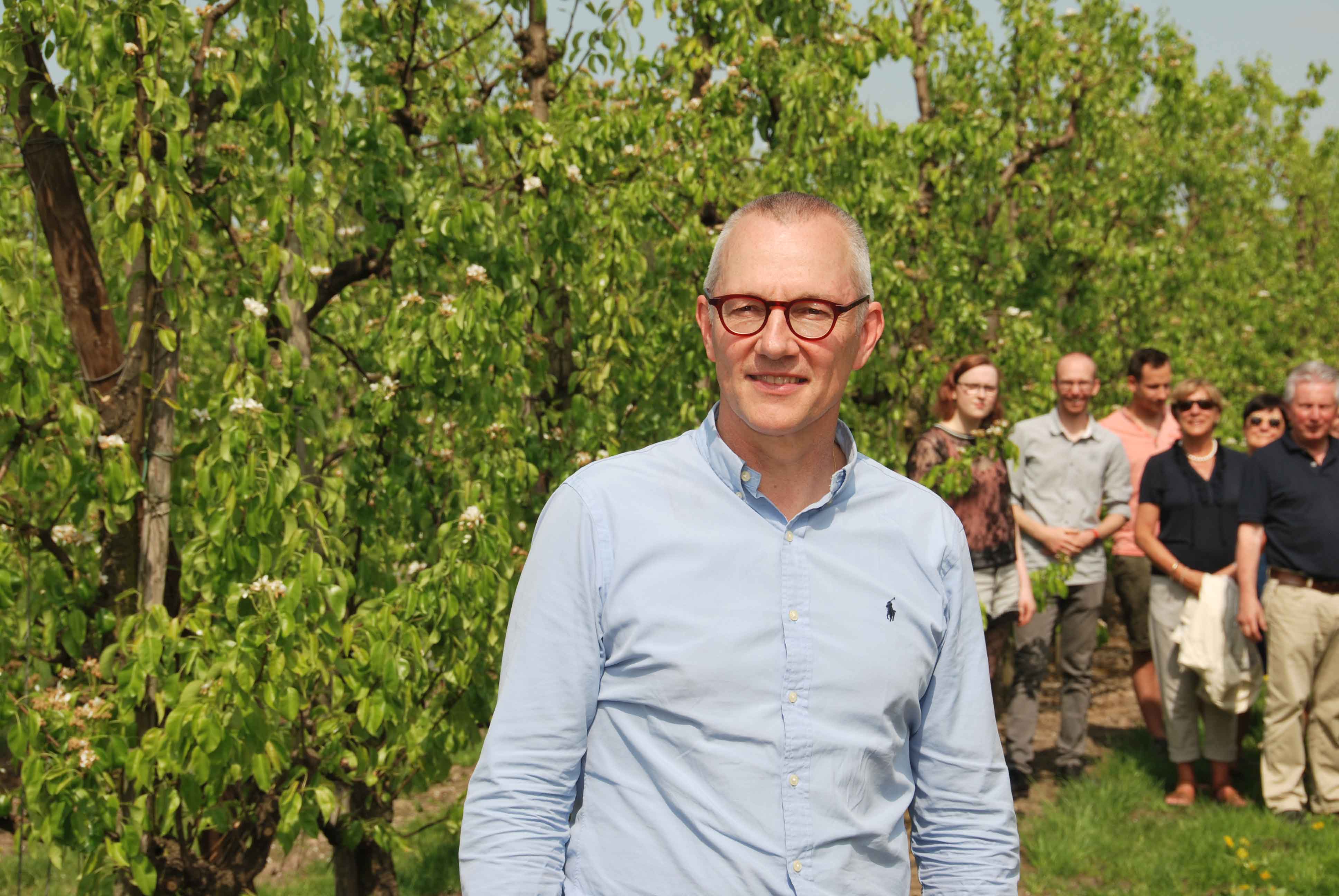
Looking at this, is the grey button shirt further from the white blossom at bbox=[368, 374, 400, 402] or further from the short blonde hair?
the white blossom at bbox=[368, 374, 400, 402]

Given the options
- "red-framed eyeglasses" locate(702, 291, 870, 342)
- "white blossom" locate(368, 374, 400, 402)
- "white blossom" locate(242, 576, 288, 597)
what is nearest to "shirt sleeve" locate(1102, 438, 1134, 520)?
"white blossom" locate(368, 374, 400, 402)

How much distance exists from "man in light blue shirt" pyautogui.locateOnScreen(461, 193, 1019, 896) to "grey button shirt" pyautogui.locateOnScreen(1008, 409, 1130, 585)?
4.46 metres

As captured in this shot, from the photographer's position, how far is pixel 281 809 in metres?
3.78

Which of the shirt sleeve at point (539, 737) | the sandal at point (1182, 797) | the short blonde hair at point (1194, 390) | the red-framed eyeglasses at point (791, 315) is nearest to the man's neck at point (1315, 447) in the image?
the short blonde hair at point (1194, 390)

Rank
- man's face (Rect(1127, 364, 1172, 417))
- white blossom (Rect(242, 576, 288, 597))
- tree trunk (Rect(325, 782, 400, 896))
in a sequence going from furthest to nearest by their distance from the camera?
1. man's face (Rect(1127, 364, 1172, 417))
2. tree trunk (Rect(325, 782, 400, 896))
3. white blossom (Rect(242, 576, 288, 597))

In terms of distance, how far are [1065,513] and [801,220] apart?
4848mm

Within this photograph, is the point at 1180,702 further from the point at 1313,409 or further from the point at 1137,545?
the point at 1313,409

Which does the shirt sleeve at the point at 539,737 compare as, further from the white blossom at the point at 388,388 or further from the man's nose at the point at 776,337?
the white blossom at the point at 388,388

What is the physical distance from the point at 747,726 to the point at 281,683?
2.26 m

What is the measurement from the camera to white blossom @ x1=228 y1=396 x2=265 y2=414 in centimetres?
357

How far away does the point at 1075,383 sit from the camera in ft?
20.0

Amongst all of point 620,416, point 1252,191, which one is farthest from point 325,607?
point 1252,191

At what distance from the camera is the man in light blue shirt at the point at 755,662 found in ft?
5.41

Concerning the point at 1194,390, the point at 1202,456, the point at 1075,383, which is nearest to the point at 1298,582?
the point at 1202,456
